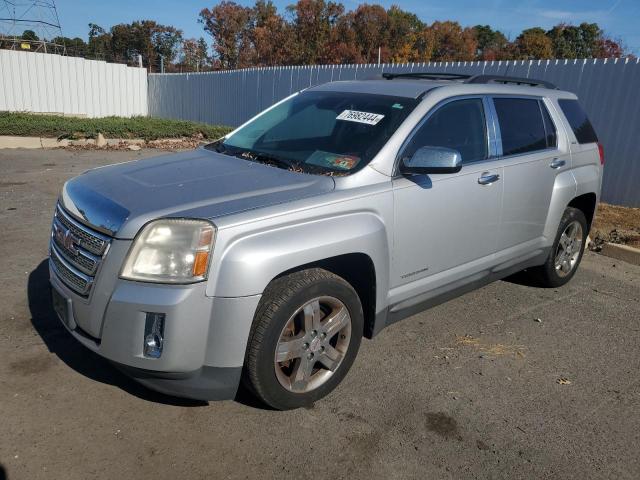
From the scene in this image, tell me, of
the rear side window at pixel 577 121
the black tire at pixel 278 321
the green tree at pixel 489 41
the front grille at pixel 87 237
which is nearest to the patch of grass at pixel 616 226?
the rear side window at pixel 577 121

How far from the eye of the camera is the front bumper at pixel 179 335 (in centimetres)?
265

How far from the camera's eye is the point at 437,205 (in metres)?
3.67

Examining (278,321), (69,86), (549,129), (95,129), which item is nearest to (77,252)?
(278,321)

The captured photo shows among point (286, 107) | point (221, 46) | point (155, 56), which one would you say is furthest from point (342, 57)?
point (286, 107)

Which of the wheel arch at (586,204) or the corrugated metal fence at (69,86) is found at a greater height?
the wheel arch at (586,204)

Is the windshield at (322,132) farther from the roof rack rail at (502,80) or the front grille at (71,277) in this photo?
the front grille at (71,277)

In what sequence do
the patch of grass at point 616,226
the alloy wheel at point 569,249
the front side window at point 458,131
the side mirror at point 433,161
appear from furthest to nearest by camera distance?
1. the patch of grass at point 616,226
2. the alloy wheel at point 569,249
3. the front side window at point 458,131
4. the side mirror at point 433,161

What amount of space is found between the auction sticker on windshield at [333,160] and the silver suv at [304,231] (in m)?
0.01

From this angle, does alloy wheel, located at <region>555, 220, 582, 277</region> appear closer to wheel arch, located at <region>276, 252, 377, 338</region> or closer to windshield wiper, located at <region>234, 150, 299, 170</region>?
wheel arch, located at <region>276, 252, 377, 338</region>

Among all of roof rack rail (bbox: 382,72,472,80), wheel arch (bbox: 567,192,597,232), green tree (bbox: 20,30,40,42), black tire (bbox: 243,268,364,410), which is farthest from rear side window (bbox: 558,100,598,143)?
green tree (bbox: 20,30,40,42)

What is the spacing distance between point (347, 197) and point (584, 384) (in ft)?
6.83

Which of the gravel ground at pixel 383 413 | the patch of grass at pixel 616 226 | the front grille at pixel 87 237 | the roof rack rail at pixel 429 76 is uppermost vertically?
the roof rack rail at pixel 429 76

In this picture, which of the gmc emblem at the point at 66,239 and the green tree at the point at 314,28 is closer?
the gmc emblem at the point at 66,239

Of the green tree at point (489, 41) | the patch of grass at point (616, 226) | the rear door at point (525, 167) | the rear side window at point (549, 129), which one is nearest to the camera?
the rear door at point (525, 167)
